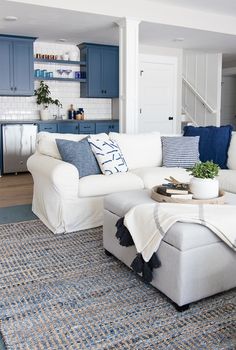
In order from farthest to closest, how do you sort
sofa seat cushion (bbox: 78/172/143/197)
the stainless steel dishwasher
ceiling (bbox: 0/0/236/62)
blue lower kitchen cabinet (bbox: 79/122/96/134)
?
1. blue lower kitchen cabinet (bbox: 79/122/96/134)
2. the stainless steel dishwasher
3. ceiling (bbox: 0/0/236/62)
4. sofa seat cushion (bbox: 78/172/143/197)

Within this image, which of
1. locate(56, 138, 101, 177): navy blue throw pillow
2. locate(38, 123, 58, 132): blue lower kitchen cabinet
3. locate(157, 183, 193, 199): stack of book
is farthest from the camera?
locate(38, 123, 58, 132): blue lower kitchen cabinet

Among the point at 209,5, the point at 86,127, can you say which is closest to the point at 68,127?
the point at 86,127

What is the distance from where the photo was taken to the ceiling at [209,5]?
5723mm

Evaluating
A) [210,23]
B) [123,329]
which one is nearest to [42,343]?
[123,329]

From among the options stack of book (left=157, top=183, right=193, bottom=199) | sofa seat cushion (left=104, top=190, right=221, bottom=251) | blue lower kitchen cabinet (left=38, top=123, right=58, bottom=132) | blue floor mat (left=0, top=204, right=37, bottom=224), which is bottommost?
blue floor mat (left=0, top=204, right=37, bottom=224)

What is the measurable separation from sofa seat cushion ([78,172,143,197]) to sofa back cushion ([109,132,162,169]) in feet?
1.52

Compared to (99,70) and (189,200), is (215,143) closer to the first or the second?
(189,200)

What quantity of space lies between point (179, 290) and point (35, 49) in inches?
250

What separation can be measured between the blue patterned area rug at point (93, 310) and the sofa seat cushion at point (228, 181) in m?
1.65

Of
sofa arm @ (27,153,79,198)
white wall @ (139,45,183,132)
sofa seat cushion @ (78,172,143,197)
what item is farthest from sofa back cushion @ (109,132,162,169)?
white wall @ (139,45,183,132)

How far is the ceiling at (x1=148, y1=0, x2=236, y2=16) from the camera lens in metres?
5.72

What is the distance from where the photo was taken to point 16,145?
22.4 ft

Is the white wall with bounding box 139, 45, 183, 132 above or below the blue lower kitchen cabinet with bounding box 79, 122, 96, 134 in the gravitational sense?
above

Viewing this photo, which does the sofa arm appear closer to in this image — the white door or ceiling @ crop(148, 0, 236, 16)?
ceiling @ crop(148, 0, 236, 16)
